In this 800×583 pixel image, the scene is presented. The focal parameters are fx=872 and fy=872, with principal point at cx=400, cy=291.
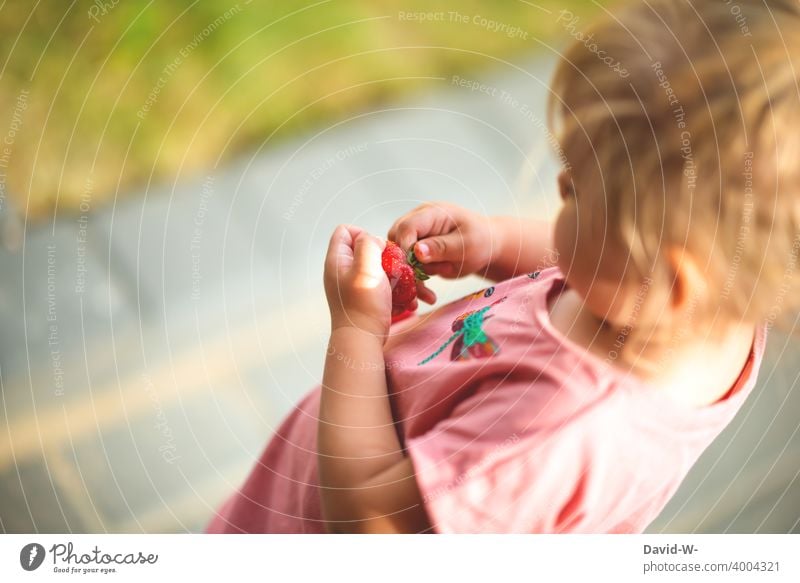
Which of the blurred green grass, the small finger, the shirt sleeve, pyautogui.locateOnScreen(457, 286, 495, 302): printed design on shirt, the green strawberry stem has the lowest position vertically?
the shirt sleeve

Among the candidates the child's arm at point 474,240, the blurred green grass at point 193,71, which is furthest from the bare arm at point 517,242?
the blurred green grass at point 193,71

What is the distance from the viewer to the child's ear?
49 centimetres

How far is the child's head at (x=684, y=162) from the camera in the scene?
0.46 metres

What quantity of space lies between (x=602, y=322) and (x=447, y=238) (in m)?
0.11

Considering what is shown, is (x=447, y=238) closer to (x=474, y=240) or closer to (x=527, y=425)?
(x=474, y=240)

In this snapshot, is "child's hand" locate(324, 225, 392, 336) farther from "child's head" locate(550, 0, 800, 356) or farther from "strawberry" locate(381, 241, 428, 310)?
"child's head" locate(550, 0, 800, 356)

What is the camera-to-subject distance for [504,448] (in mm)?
476

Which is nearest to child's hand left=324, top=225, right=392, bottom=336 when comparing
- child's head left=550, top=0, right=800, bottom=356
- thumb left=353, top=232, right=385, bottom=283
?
thumb left=353, top=232, right=385, bottom=283

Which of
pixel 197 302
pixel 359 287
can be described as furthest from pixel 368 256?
pixel 197 302

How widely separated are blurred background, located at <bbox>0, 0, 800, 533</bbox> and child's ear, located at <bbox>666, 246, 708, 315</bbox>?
0.30 feet

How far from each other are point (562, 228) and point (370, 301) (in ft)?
0.39

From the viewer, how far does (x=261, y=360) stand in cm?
59

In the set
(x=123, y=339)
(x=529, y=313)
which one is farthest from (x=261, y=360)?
(x=529, y=313)
